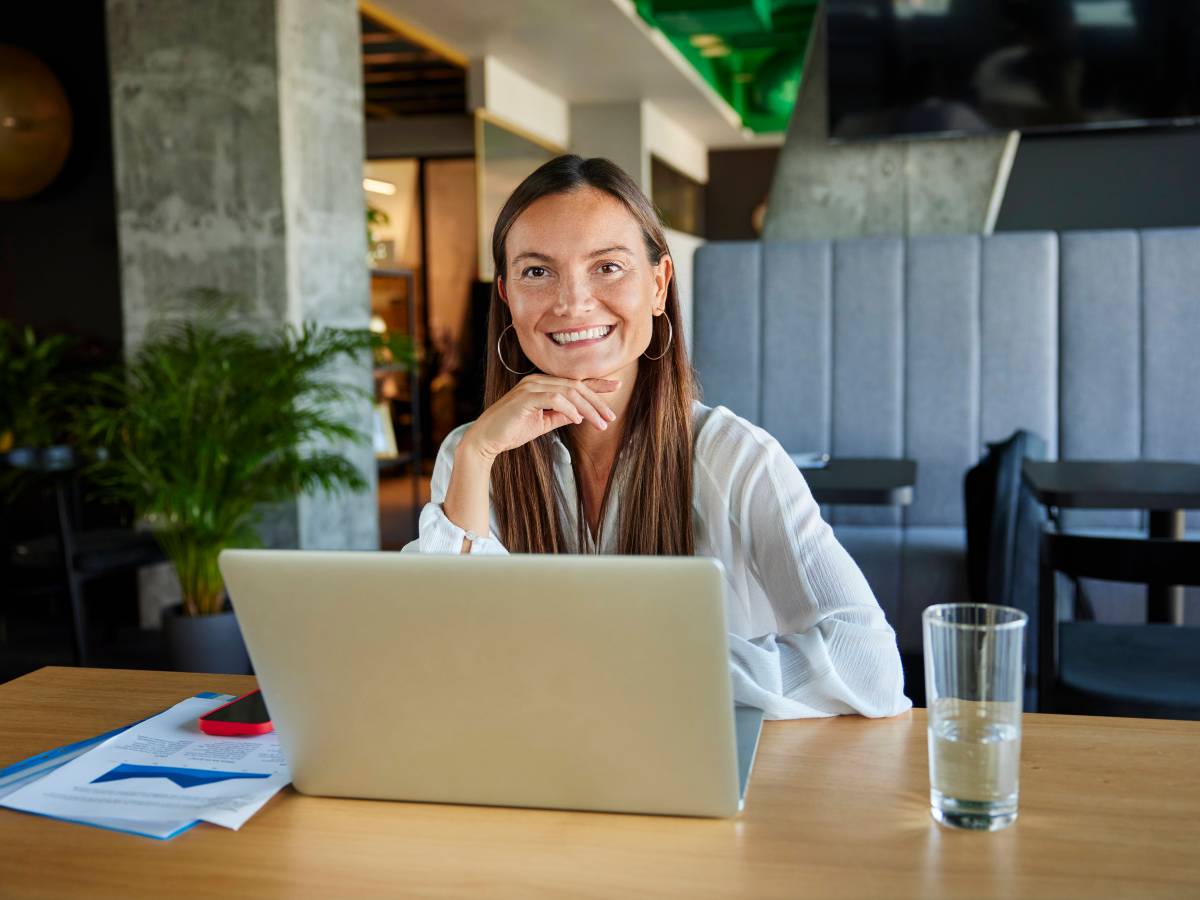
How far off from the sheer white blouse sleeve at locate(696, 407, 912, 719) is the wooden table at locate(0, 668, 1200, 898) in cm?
10

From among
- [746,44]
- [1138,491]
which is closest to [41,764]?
[1138,491]

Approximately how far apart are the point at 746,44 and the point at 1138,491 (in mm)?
6762

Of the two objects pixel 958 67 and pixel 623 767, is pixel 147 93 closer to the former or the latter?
pixel 958 67

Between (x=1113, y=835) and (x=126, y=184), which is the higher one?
(x=126, y=184)

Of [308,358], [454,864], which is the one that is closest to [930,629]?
[454,864]

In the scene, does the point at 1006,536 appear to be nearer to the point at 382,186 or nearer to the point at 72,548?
the point at 72,548

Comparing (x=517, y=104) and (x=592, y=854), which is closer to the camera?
(x=592, y=854)

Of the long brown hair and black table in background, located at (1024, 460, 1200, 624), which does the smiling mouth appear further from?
black table in background, located at (1024, 460, 1200, 624)

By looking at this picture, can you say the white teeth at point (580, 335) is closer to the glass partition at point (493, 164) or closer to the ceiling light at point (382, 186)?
the glass partition at point (493, 164)

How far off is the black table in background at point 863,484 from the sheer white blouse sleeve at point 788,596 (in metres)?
1.42

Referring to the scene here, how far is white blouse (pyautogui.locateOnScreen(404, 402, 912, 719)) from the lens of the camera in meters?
0.99

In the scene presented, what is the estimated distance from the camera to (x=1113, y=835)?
2.42 ft

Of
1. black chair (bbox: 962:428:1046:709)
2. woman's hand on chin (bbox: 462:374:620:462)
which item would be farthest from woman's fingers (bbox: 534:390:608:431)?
black chair (bbox: 962:428:1046:709)

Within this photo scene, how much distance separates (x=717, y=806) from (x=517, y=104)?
8.70 meters
